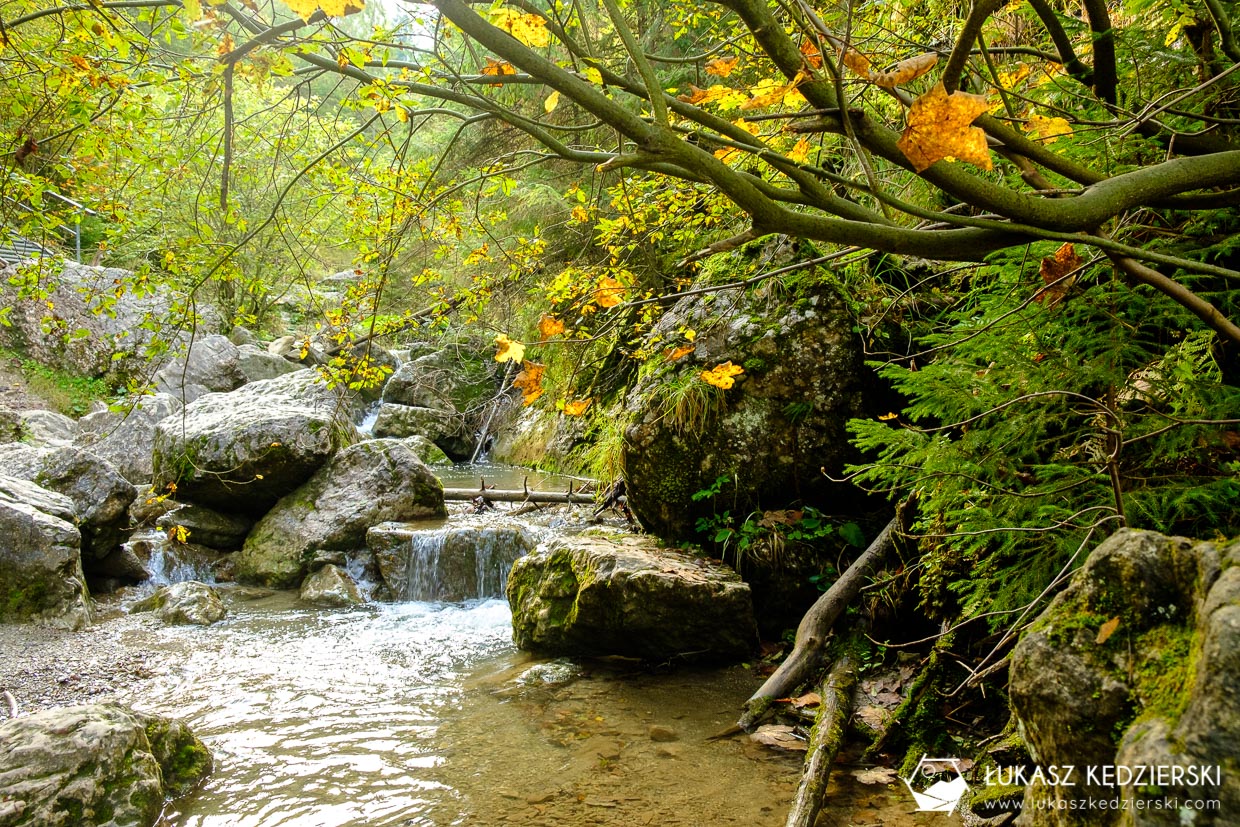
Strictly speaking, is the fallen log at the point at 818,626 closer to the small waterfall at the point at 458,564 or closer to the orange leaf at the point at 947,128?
the orange leaf at the point at 947,128

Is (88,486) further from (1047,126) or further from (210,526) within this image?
(1047,126)

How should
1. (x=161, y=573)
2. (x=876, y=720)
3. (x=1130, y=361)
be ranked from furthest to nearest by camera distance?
(x=161, y=573) < (x=876, y=720) < (x=1130, y=361)

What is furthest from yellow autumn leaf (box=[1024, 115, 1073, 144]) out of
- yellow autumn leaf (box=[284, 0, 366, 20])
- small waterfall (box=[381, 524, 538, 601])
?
small waterfall (box=[381, 524, 538, 601])

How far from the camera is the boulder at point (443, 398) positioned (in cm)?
1461

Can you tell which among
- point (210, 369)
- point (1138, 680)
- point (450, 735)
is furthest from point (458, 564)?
point (210, 369)

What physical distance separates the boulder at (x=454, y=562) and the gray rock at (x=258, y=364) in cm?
1006

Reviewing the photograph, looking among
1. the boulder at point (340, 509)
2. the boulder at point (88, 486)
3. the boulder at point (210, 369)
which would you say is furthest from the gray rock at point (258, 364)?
the boulder at point (88, 486)

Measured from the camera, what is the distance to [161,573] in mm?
7969

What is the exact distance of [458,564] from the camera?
7.52 m

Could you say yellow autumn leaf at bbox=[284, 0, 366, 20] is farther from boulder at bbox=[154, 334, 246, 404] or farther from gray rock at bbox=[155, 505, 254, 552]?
boulder at bbox=[154, 334, 246, 404]

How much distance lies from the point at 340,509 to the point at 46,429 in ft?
20.8

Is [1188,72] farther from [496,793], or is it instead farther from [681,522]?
[496,793]

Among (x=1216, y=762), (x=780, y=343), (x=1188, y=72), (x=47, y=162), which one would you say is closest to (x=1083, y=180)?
(x=1188, y=72)

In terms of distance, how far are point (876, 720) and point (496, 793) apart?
1984 mm
